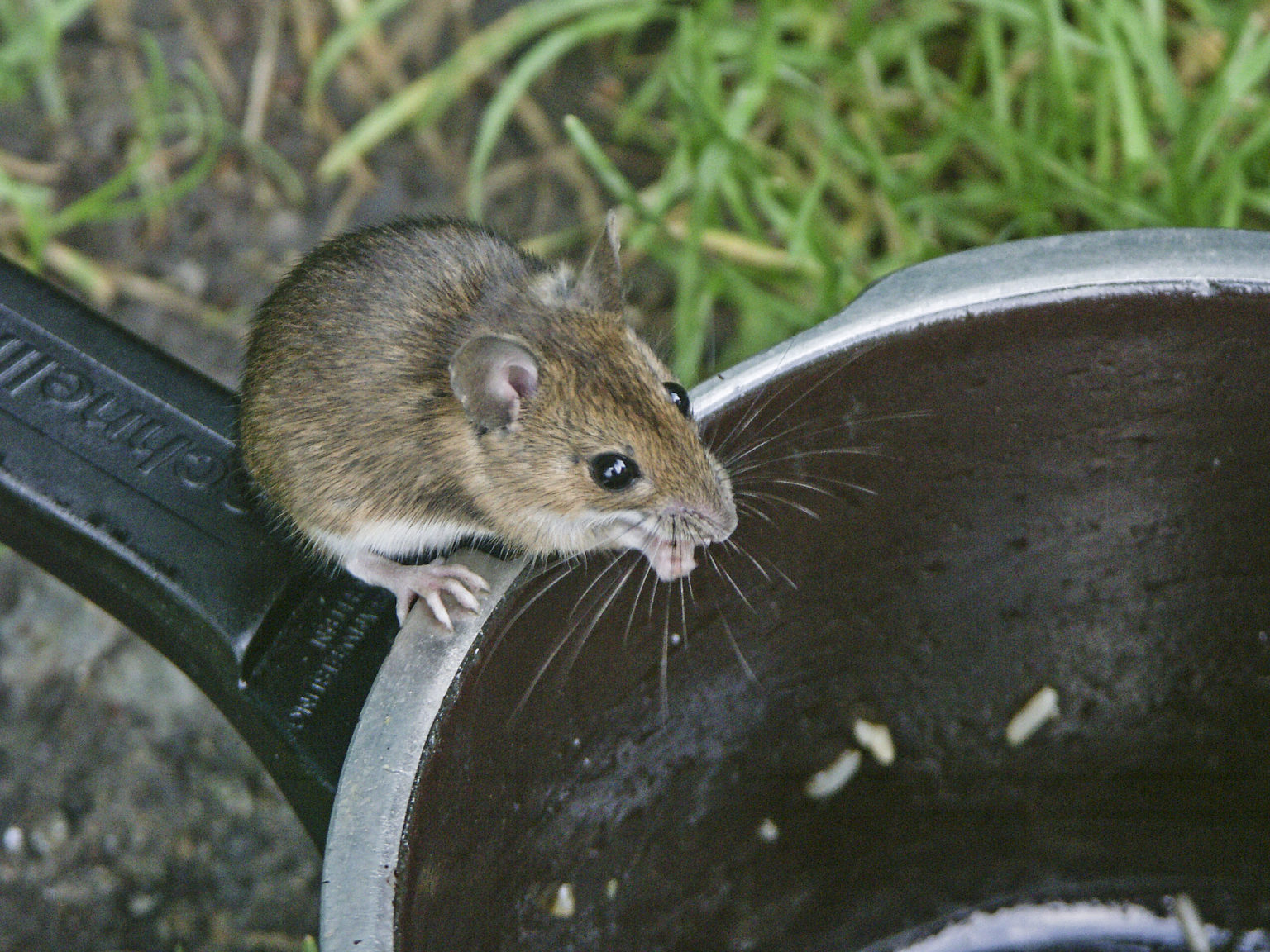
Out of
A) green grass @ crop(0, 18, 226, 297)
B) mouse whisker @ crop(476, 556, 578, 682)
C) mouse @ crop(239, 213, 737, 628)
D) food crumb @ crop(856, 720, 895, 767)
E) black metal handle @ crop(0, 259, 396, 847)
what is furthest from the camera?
green grass @ crop(0, 18, 226, 297)

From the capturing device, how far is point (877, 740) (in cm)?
168

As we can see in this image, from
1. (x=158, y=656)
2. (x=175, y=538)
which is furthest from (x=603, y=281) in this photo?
(x=158, y=656)

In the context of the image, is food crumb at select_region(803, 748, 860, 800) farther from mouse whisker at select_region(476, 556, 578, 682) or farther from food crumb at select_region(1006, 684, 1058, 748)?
mouse whisker at select_region(476, 556, 578, 682)

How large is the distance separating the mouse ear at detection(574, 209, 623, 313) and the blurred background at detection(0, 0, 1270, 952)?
0.37 metres

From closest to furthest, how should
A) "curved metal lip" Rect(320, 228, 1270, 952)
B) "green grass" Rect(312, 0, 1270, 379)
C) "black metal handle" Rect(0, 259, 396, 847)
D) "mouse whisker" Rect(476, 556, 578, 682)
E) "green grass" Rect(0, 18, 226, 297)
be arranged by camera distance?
1. "curved metal lip" Rect(320, 228, 1270, 952)
2. "mouse whisker" Rect(476, 556, 578, 682)
3. "black metal handle" Rect(0, 259, 396, 847)
4. "green grass" Rect(312, 0, 1270, 379)
5. "green grass" Rect(0, 18, 226, 297)

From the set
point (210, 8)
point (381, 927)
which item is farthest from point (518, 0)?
point (381, 927)

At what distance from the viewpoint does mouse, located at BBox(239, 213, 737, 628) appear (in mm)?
1481

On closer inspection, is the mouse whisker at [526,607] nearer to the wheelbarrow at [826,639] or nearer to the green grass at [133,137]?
the wheelbarrow at [826,639]

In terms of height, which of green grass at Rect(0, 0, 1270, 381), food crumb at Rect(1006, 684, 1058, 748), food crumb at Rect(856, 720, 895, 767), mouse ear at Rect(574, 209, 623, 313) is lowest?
food crumb at Rect(1006, 684, 1058, 748)

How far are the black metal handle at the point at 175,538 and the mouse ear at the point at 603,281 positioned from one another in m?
0.42

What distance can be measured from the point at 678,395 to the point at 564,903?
0.56 m

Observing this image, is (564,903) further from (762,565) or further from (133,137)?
(133,137)

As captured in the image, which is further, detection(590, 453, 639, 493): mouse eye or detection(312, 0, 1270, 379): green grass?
detection(312, 0, 1270, 379): green grass

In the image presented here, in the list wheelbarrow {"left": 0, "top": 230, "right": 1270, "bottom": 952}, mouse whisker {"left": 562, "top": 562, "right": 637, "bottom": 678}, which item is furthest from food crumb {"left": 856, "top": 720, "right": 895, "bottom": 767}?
mouse whisker {"left": 562, "top": 562, "right": 637, "bottom": 678}
